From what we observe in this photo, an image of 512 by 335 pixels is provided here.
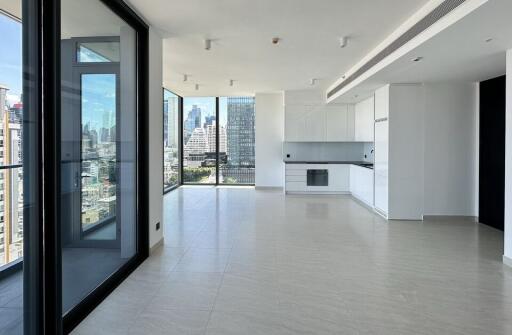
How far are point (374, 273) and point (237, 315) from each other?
1704mm

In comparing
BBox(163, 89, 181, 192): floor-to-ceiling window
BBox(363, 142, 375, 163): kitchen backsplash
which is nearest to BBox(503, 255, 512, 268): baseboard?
BBox(363, 142, 375, 163): kitchen backsplash

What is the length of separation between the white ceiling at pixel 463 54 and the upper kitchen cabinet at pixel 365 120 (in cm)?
152

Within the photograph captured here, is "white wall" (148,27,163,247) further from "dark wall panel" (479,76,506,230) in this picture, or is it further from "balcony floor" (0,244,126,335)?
"dark wall panel" (479,76,506,230)

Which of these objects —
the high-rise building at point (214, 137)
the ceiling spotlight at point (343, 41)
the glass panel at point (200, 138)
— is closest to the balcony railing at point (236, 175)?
the glass panel at point (200, 138)

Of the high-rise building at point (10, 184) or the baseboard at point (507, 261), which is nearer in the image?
the high-rise building at point (10, 184)

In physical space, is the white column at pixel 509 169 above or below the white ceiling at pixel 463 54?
below

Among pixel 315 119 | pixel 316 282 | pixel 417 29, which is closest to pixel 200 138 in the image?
pixel 315 119

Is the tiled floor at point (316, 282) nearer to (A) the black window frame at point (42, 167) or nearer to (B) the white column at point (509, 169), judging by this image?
(B) the white column at point (509, 169)

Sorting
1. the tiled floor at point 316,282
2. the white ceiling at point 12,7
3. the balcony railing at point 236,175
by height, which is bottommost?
the tiled floor at point 316,282

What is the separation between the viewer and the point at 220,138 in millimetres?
11258

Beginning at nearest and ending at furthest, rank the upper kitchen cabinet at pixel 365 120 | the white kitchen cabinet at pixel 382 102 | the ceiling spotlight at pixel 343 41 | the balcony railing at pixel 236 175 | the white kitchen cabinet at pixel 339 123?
the ceiling spotlight at pixel 343 41 → the white kitchen cabinet at pixel 382 102 → the upper kitchen cabinet at pixel 365 120 → the white kitchen cabinet at pixel 339 123 → the balcony railing at pixel 236 175

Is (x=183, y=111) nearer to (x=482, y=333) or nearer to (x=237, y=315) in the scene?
(x=237, y=315)

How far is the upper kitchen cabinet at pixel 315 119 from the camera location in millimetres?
9672

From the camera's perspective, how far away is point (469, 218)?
6473 millimetres
